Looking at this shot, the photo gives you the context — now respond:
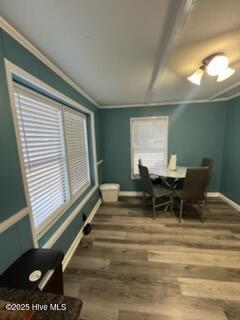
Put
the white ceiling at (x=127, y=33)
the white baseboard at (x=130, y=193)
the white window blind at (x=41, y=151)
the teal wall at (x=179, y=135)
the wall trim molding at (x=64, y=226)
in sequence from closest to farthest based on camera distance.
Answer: the white ceiling at (x=127, y=33) → the white window blind at (x=41, y=151) → the wall trim molding at (x=64, y=226) → the teal wall at (x=179, y=135) → the white baseboard at (x=130, y=193)

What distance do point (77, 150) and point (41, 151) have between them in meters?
0.95

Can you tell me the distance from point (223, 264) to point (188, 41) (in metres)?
2.33

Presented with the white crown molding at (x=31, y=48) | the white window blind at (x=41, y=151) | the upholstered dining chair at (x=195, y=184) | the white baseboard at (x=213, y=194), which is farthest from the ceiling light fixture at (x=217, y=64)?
the white baseboard at (x=213, y=194)

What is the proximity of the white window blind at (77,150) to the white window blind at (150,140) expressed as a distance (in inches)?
50.0

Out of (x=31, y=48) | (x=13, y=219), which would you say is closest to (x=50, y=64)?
(x=31, y=48)

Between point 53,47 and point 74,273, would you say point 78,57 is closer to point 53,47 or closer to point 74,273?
point 53,47

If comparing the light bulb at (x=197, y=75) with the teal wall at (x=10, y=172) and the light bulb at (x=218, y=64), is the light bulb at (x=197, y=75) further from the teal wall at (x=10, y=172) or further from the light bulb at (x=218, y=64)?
the teal wall at (x=10, y=172)

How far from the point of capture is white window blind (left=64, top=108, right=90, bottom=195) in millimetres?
2305

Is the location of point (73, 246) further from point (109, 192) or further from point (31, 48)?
point (31, 48)

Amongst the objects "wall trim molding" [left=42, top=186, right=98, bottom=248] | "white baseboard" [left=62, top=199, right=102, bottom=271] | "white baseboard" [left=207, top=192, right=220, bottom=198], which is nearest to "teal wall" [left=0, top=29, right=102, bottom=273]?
"wall trim molding" [left=42, top=186, right=98, bottom=248]

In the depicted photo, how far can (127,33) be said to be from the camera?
3.97ft

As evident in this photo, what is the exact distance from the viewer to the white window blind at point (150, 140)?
364 cm

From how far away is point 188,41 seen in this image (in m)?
1.29

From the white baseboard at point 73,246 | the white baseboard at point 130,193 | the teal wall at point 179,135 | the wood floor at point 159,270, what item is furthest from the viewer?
the white baseboard at point 130,193
